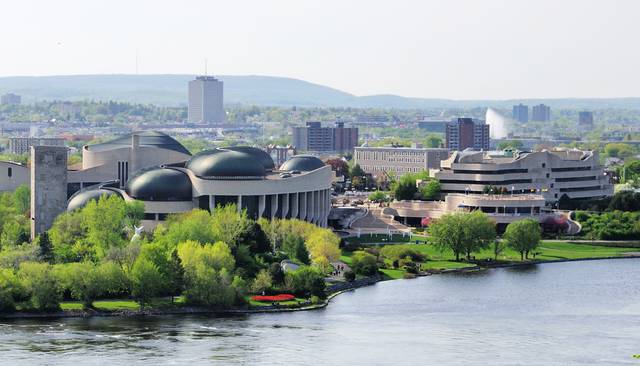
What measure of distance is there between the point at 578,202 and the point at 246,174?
30887 millimetres

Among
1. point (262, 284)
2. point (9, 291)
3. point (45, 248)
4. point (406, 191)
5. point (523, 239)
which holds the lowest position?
point (262, 284)

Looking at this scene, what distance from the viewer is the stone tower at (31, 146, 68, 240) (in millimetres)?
83750

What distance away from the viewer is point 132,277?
212 ft

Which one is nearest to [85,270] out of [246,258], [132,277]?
[132,277]

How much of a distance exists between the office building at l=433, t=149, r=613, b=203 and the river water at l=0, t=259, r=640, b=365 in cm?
3744

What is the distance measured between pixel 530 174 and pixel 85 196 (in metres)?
38.8

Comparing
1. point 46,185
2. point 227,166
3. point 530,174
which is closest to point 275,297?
point 46,185

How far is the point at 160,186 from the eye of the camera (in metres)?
88.4

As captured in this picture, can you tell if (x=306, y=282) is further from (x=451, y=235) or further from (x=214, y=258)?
(x=451, y=235)

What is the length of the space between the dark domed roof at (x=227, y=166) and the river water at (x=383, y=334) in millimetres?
19105

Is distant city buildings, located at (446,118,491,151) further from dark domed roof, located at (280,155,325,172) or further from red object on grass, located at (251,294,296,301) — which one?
red object on grass, located at (251,294,296,301)

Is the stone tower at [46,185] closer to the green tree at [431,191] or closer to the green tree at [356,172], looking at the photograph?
the green tree at [431,191]

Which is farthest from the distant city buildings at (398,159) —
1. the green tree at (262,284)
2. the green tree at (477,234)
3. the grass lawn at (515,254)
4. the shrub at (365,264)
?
the green tree at (262,284)

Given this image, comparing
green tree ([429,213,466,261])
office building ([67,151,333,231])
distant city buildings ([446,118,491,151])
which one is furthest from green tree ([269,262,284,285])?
distant city buildings ([446,118,491,151])
